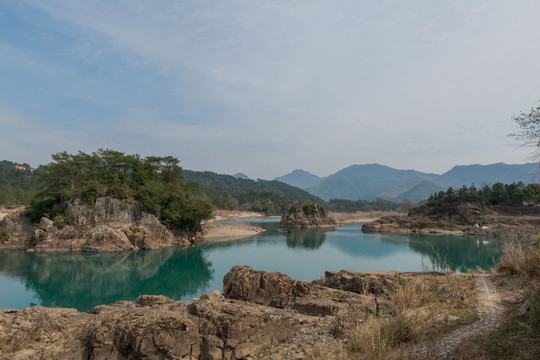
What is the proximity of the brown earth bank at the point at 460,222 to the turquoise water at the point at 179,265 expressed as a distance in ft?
39.0

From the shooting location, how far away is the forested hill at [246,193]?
4163 inches

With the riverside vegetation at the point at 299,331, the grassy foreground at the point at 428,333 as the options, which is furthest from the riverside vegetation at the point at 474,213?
the riverside vegetation at the point at 299,331

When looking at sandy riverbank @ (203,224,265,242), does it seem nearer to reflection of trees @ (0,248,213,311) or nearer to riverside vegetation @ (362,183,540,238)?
reflection of trees @ (0,248,213,311)

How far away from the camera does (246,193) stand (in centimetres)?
12125

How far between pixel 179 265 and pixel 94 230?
12148mm

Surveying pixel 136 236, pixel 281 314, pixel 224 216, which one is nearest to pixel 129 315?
pixel 281 314

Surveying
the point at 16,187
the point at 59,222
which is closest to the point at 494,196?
the point at 59,222

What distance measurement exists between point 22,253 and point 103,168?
42.9ft

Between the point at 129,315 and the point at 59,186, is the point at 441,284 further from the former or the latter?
the point at 59,186

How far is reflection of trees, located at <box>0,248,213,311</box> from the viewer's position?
19.3m

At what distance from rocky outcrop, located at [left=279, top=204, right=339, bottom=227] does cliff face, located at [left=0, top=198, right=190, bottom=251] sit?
114 feet

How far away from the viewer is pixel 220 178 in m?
178

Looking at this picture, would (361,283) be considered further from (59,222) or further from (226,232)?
(226,232)

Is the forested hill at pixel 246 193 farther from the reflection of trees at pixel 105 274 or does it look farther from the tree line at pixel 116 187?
the reflection of trees at pixel 105 274
